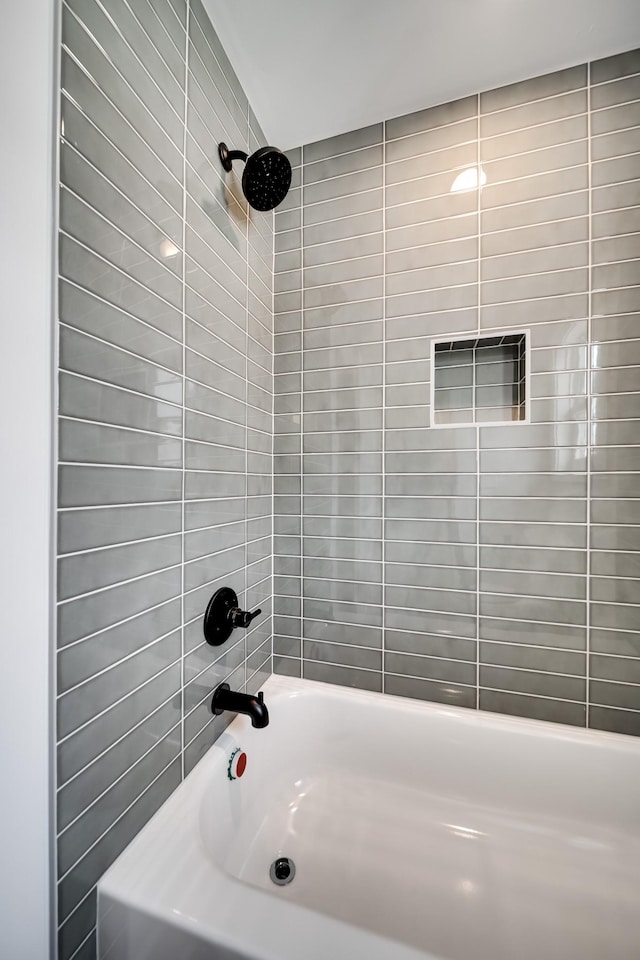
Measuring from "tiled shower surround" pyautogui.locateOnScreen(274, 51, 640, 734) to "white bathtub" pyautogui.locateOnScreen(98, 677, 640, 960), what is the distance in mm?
140

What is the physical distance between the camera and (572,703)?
1257mm

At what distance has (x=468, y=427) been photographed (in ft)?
4.34

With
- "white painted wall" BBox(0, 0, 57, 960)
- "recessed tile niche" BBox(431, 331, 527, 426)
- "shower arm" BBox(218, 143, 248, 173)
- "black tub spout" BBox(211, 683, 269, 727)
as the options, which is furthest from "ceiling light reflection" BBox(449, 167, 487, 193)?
"black tub spout" BBox(211, 683, 269, 727)

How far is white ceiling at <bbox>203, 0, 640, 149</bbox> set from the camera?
1081 millimetres

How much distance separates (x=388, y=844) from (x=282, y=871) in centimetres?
33

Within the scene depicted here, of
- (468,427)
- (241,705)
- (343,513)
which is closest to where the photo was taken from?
(241,705)

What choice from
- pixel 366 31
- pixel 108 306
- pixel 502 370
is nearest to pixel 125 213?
pixel 108 306

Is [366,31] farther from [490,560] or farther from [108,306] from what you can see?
[490,560]

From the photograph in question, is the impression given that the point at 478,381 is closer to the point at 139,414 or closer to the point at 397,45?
the point at 397,45

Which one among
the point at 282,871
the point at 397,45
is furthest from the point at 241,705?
the point at 397,45

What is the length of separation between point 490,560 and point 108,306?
1278 millimetres

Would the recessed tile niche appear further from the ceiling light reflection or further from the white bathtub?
the white bathtub

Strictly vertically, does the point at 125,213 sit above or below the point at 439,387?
above

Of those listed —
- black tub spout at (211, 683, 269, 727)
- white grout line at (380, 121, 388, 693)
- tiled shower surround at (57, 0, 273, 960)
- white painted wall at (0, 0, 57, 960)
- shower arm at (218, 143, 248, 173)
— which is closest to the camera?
white painted wall at (0, 0, 57, 960)
